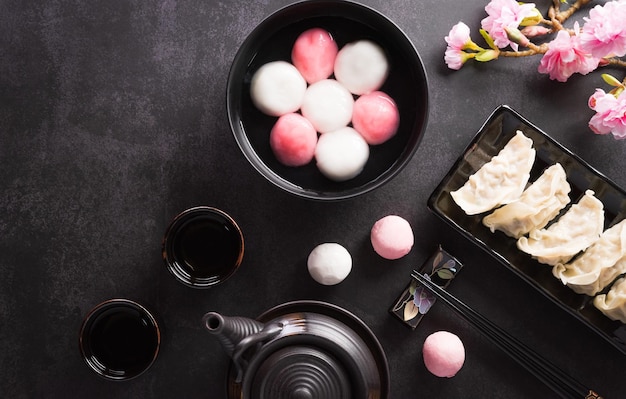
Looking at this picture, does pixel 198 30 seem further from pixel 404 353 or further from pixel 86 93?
pixel 404 353

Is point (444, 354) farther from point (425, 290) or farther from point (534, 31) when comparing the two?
point (534, 31)

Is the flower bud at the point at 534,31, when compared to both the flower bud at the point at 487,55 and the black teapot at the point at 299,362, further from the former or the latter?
the black teapot at the point at 299,362

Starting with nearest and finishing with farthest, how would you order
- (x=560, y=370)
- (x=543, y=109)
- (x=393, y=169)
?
(x=393, y=169), (x=560, y=370), (x=543, y=109)

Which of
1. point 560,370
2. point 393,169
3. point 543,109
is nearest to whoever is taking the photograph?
point 393,169

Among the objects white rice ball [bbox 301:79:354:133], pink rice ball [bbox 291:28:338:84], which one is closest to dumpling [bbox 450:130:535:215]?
white rice ball [bbox 301:79:354:133]

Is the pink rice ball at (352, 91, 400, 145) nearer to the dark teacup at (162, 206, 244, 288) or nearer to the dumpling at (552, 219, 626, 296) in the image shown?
the dark teacup at (162, 206, 244, 288)

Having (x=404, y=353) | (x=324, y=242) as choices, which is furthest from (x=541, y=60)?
(x=404, y=353)

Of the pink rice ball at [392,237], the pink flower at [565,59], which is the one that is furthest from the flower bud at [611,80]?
the pink rice ball at [392,237]

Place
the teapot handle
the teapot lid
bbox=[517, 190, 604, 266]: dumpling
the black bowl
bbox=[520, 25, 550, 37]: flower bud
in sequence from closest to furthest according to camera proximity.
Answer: the teapot handle → the teapot lid → the black bowl → bbox=[517, 190, 604, 266]: dumpling → bbox=[520, 25, 550, 37]: flower bud
